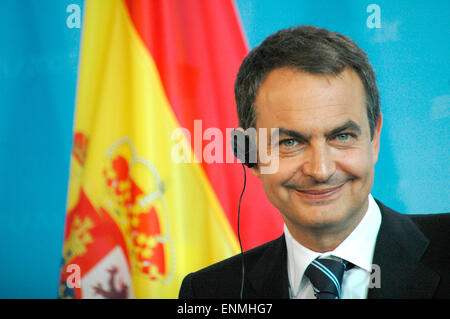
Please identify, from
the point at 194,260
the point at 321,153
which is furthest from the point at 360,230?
the point at 194,260

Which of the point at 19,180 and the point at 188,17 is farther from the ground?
the point at 188,17

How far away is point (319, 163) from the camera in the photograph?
1122mm

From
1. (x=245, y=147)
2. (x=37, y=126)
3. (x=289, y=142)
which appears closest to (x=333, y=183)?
(x=289, y=142)

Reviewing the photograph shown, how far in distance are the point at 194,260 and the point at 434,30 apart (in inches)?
43.6

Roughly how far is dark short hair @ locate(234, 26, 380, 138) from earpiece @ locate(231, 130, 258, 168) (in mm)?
47

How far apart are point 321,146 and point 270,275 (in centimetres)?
37

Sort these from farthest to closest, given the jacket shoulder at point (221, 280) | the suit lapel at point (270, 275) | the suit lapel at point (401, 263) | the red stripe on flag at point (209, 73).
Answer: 1. the red stripe on flag at point (209, 73)
2. the jacket shoulder at point (221, 280)
3. the suit lapel at point (270, 275)
4. the suit lapel at point (401, 263)

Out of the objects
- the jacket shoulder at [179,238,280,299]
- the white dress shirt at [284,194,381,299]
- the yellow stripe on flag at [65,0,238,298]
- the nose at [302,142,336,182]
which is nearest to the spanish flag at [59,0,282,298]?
the yellow stripe on flag at [65,0,238,298]

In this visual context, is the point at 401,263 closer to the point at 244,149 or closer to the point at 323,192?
the point at 323,192

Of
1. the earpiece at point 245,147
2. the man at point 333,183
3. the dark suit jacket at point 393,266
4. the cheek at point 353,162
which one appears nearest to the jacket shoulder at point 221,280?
the dark suit jacket at point 393,266

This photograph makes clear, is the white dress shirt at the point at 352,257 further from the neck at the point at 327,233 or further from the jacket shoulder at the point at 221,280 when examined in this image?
the jacket shoulder at the point at 221,280

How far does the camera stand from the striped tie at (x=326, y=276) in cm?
112

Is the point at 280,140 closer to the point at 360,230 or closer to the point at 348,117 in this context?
the point at 348,117
